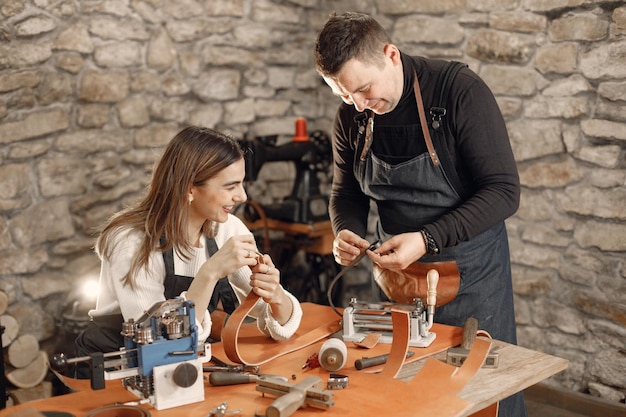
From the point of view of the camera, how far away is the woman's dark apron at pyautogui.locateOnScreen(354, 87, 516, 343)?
2.91m

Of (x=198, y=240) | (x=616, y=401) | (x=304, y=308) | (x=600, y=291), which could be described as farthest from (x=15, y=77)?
(x=616, y=401)

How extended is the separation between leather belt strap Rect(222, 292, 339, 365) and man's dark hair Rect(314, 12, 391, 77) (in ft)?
2.78

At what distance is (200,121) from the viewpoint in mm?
4824

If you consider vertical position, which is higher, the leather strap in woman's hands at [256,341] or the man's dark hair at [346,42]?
the man's dark hair at [346,42]

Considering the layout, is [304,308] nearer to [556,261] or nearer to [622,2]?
[556,261]

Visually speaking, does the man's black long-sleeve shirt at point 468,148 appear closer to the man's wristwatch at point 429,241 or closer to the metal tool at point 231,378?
the man's wristwatch at point 429,241

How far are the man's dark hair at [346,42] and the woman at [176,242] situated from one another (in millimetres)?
485

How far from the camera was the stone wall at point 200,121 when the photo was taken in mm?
3990

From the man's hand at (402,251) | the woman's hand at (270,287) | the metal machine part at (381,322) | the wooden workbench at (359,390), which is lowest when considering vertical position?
the wooden workbench at (359,390)

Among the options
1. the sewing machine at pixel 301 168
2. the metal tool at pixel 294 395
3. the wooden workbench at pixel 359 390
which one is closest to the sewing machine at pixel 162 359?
the wooden workbench at pixel 359 390

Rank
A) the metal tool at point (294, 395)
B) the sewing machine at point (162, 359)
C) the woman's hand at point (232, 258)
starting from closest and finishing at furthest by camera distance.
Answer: the metal tool at point (294, 395), the sewing machine at point (162, 359), the woman's hand at point (232, 258)

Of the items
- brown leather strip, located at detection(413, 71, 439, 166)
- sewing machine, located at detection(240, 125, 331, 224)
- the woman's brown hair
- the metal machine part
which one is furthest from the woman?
sewing machine, located at detection(240, 125, 331, 224)

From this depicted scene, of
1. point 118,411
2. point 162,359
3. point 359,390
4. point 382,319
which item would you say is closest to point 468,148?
point 382,319

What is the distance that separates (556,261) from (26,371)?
9.59ft
